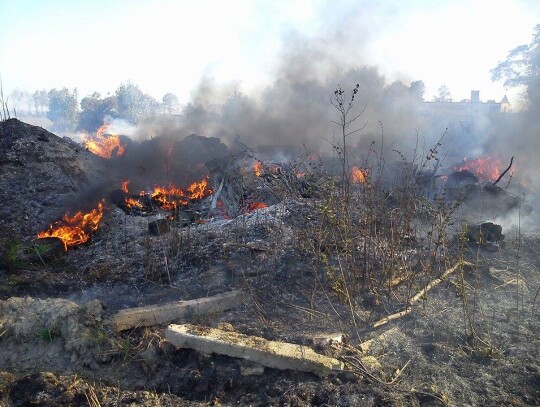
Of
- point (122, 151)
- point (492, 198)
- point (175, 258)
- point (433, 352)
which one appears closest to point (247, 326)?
point (433, 352)

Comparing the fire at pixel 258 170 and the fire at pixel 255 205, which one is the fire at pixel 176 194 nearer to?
the fire at pixel 258 170

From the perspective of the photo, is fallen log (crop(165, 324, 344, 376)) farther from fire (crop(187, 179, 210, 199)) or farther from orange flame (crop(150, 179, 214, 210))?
fire (crop(187, 179, 210, 199))

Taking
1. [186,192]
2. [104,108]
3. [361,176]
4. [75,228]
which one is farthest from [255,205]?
[104,108]

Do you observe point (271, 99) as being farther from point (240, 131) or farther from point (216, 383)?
point (216, 383)

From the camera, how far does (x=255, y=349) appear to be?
3627mm

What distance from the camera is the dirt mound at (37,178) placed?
9.05 m

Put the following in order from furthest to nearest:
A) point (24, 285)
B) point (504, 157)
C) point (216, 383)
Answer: point (504, 157)
point (24, 285)
point (216, 383)

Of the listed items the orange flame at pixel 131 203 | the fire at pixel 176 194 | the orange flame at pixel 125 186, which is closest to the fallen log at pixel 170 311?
the fire at pixel 176 194

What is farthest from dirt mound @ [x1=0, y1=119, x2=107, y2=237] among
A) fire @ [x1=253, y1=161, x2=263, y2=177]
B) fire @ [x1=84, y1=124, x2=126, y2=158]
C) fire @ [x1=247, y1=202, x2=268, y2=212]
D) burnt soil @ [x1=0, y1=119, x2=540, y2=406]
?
fire @ [x1=253, y1=161, x2=263, y2=177]

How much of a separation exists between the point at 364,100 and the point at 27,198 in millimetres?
18111

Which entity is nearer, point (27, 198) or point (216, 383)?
point (216, 383)

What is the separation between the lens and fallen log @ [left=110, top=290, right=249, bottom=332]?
4523mm

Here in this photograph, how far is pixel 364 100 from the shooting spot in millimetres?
22469

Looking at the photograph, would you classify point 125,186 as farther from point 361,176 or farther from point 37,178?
point 361,176
